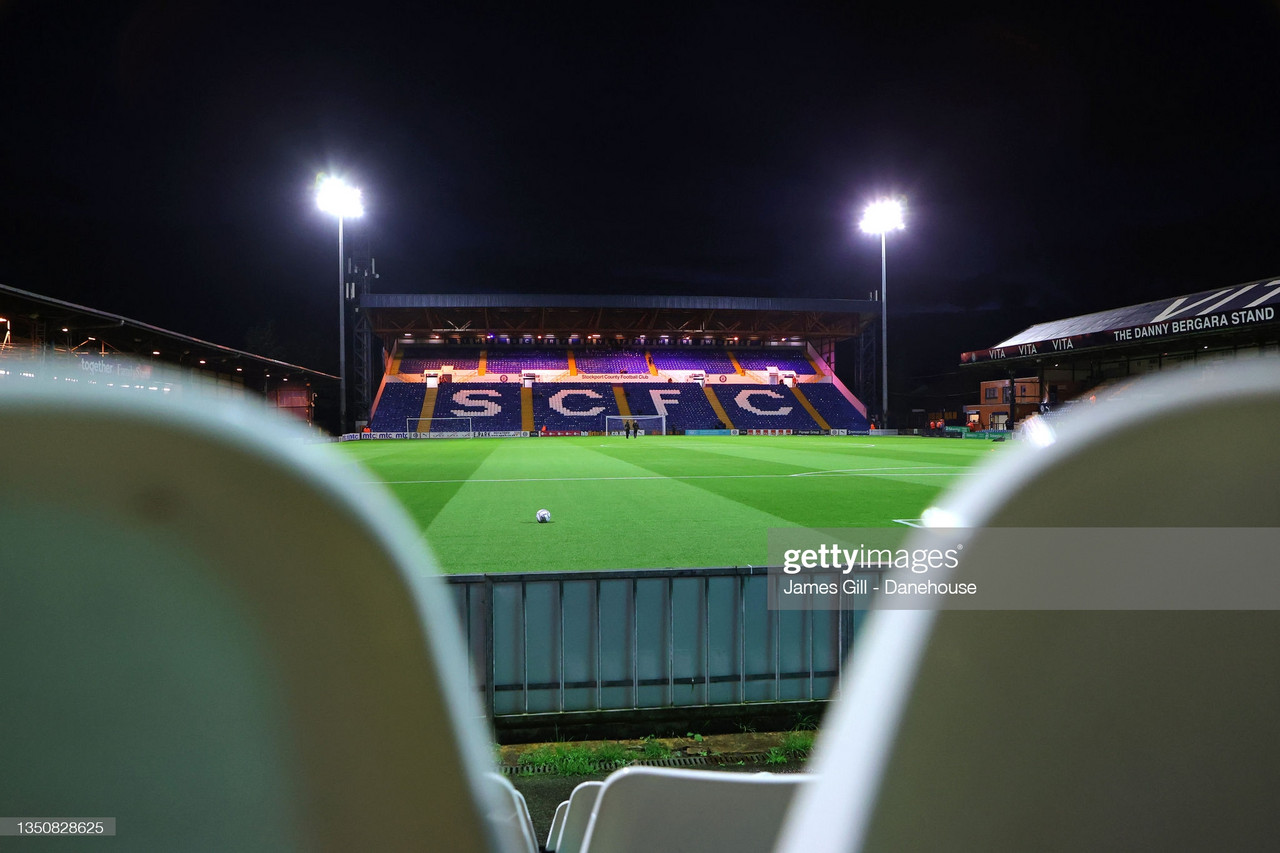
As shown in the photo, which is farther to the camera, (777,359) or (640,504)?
(777,359)

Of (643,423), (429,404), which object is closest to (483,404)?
(429,404)

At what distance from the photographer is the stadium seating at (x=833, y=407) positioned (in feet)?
151

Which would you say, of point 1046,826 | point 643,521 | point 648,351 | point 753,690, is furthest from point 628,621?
point 648,351

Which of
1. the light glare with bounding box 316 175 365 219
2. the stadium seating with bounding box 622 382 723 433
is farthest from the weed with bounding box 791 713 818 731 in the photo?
the stadium seating with bounding box 622 382 723 433

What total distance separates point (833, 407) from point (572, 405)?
1923 centimetres

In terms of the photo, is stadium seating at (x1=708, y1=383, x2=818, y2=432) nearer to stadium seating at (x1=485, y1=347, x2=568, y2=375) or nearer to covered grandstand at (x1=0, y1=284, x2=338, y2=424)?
stadium seating at (x1=485, y1=347, x2=568, y2=375)

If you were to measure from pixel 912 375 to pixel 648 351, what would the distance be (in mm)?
44017

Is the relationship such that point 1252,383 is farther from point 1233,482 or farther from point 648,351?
point 648,351

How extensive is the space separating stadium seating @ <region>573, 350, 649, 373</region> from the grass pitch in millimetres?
35144

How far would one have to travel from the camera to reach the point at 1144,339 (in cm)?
2447

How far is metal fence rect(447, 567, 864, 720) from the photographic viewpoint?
10.7ft

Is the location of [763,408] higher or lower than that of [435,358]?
lower

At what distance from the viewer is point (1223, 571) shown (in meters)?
0.44

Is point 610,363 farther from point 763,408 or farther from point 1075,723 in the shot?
point 1075,723
